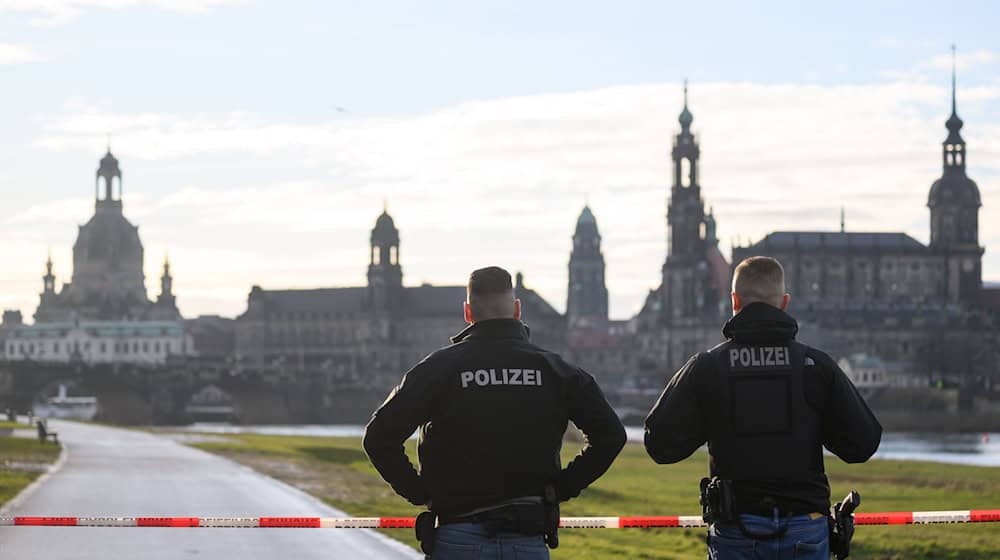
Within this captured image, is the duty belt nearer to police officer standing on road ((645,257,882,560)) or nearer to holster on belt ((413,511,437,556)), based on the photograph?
holster on belt ((413,511,437,556))

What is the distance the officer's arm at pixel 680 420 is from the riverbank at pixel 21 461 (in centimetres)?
2062

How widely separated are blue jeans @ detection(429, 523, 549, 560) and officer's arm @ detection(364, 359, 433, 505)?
352 mm

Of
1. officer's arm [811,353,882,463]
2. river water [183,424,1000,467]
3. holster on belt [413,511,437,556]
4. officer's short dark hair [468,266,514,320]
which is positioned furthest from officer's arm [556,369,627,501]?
river water [183,424,1000,467]

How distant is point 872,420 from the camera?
388 inches

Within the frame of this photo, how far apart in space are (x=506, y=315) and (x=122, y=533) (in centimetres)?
1449

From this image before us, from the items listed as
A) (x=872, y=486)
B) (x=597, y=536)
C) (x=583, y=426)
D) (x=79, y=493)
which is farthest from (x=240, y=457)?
(x=583, y=426)

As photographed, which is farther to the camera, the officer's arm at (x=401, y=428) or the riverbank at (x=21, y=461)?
the riverbank at (x=21, y=461)

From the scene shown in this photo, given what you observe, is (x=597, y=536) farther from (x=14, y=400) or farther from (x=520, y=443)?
(x=14, y=400)

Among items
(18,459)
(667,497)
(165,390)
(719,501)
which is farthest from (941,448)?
(719,501)

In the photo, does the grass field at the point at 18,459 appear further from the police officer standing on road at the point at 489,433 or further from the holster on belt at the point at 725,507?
the holster on belt at the point at 725,507

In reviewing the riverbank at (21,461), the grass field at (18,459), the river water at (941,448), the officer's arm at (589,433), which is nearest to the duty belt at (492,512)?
the officer's arm at (589,433)

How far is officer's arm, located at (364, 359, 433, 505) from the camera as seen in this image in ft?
31.4

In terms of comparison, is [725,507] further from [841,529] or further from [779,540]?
[841,529]

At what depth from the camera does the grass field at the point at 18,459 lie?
34.2 meters
